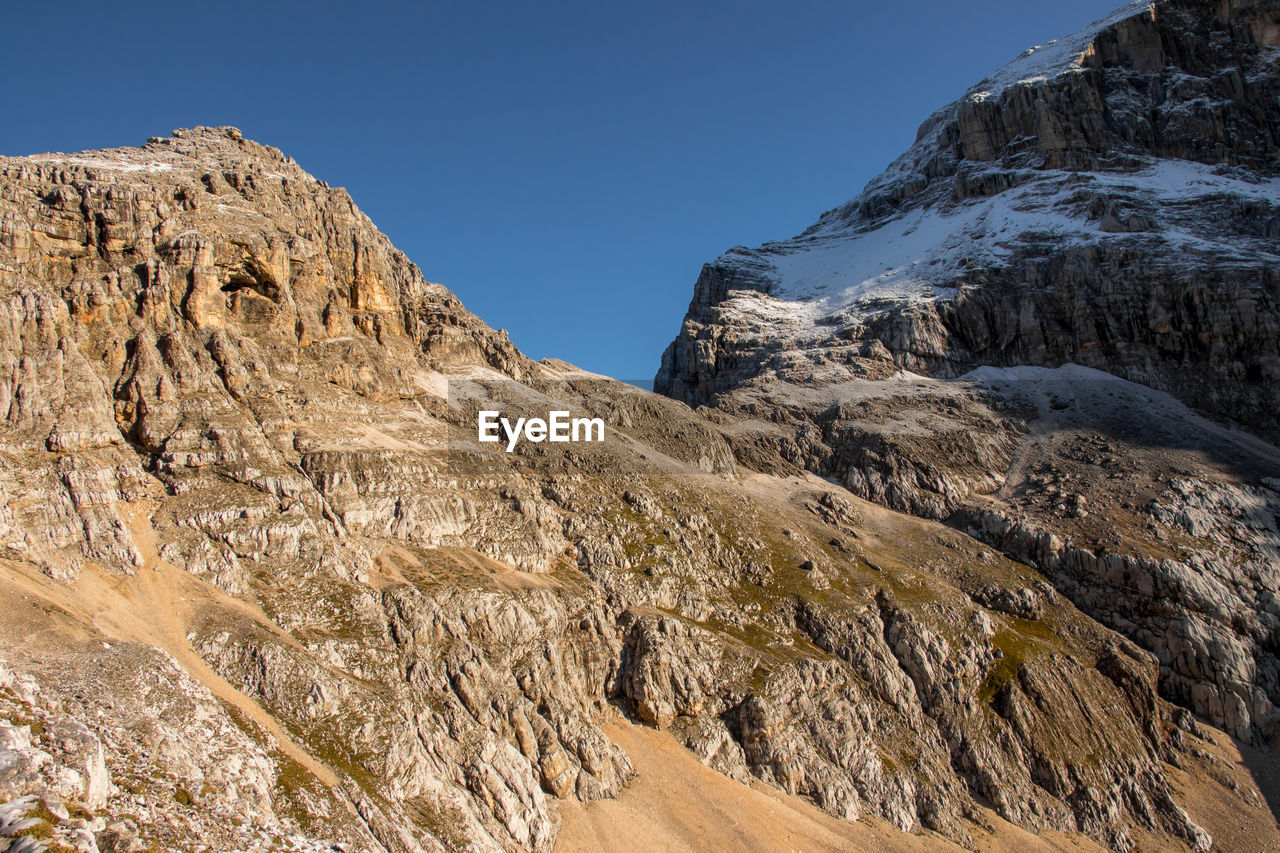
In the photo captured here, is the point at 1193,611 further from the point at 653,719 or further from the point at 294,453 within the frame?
the point at 294,453

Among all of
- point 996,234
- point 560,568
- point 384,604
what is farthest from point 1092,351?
point 384,604

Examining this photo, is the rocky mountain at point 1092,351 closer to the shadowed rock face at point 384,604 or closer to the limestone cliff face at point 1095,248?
the limestone cliff face at point 1095,248

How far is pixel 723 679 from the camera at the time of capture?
68062 millimetres

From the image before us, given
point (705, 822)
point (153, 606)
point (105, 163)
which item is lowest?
point (705, 822)

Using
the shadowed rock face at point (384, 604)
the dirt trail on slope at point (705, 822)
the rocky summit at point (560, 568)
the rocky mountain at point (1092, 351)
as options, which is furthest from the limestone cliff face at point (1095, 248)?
the dirt trail on slope at point (705, 822)

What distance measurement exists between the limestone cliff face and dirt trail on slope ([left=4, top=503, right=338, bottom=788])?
372 ft

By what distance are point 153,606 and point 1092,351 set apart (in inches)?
5739

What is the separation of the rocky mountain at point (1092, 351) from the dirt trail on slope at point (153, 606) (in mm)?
79318

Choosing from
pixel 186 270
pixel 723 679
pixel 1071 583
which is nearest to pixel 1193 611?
pixel 1071 583

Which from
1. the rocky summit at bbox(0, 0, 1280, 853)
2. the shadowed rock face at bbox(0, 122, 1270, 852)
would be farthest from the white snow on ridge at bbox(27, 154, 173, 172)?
the rocky summit at bbox(0, 0, 1280, 853)

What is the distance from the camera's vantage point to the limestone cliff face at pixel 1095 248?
128 metres

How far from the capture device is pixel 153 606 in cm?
5325

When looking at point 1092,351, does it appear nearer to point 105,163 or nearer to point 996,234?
point 996,234

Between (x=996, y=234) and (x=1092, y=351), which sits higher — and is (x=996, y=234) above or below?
above
